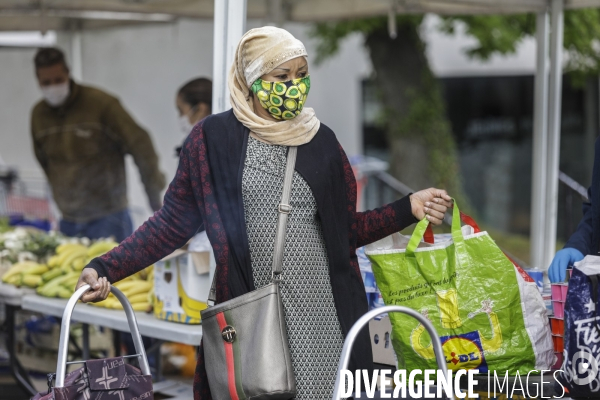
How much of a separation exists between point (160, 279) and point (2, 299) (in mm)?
1366

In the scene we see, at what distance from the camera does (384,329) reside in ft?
11.5

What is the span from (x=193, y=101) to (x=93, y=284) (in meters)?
2.67

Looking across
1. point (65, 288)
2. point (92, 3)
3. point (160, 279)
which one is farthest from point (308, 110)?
point (92, 3)

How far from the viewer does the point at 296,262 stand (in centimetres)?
268

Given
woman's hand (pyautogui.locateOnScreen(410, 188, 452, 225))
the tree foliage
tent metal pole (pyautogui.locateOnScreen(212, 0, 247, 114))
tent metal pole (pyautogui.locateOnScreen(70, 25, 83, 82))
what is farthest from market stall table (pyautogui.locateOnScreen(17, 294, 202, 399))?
the tree foliage

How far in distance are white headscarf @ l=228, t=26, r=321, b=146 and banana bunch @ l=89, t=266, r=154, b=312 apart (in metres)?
1.97

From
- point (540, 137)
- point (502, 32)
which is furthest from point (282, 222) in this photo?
point (502, 32)

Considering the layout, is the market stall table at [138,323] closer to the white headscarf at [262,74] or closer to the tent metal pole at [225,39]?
the tent metal pole at [225,39]

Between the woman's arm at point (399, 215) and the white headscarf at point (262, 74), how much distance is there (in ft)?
1.02

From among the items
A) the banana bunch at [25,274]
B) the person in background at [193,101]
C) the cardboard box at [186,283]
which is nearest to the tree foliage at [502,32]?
the person in background at [193,101]

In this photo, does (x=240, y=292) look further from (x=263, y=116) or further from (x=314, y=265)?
(x=263, y=116)

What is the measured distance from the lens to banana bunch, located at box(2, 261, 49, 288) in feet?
16.4

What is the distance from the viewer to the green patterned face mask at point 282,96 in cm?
266

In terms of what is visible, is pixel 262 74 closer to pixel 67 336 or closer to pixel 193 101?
pixel 67 336
